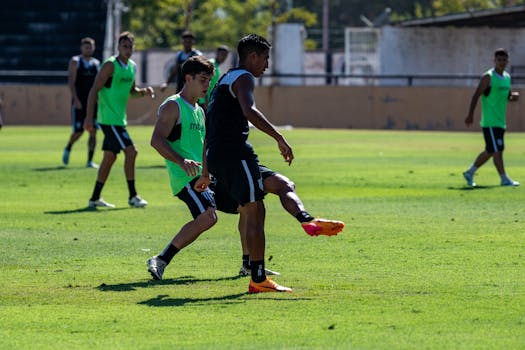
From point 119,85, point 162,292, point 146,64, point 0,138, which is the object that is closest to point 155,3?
point 146,64

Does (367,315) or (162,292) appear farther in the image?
(162,292)

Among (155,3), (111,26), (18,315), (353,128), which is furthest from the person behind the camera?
(155,3)

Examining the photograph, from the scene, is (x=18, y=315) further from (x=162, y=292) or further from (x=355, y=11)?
(x=355, y=11)

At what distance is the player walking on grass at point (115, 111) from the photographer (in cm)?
1609

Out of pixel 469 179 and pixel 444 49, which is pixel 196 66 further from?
pixel 444 49

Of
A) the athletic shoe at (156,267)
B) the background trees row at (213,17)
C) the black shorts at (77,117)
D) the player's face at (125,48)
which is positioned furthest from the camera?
the background trees row at (213,17)

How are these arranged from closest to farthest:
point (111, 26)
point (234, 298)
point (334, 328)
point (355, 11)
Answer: point (334, 328)
point (234, 298)
point (111, 26)
point (355, 11)

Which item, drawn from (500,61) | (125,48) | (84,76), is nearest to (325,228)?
(125,48)

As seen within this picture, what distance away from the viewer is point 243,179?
941 cm

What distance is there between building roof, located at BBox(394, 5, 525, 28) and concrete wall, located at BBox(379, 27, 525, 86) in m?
0.44

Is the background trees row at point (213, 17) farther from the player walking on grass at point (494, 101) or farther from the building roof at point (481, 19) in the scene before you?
the player walking on grass at point (494, 101)

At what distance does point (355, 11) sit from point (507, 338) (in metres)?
94.3

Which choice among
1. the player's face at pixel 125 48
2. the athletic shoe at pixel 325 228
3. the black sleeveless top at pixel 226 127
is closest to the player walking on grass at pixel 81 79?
the player's face at pixel 125 48

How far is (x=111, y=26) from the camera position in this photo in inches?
2056
